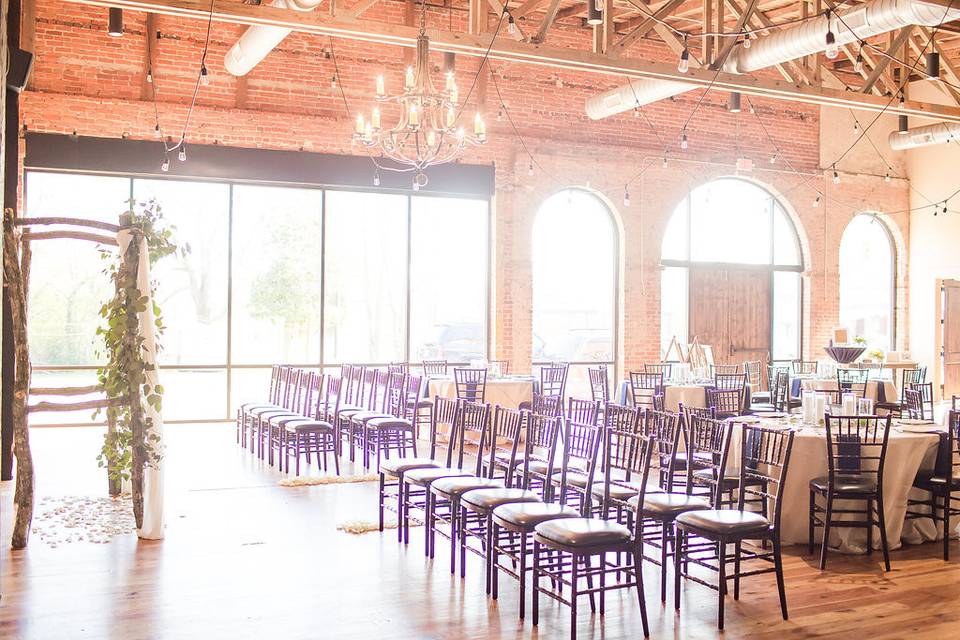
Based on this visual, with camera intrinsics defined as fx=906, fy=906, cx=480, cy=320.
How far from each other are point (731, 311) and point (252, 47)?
28.9 ft

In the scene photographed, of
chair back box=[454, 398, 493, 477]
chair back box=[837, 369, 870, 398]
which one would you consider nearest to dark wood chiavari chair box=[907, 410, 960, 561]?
chair back box=[454, 398, 493, 477]

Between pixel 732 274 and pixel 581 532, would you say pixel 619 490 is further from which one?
pixel 732 274

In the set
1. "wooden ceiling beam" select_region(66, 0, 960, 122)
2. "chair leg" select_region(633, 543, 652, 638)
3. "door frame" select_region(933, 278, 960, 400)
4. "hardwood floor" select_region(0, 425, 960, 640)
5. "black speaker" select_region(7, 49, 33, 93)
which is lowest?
"hardwood floor" select_region(0, 425, 960, 640)

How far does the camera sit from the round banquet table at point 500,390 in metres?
10.6

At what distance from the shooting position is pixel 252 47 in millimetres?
10219

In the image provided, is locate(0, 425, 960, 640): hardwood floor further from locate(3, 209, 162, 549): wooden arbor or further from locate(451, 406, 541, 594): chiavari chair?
locate(3, 209, 162, 549): wooden arbor

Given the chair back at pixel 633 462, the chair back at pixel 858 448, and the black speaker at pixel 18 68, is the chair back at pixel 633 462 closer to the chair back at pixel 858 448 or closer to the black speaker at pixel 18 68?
the chair back at pixel 858 448

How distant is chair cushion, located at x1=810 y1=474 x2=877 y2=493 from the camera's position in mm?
5711

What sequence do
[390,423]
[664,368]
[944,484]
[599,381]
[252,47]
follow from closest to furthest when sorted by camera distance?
[944,484], [390,423], [252,47], [599,381], [664,368]

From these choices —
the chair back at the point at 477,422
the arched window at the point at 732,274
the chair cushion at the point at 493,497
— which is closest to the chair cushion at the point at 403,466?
→ the chair back at the point at 477,422

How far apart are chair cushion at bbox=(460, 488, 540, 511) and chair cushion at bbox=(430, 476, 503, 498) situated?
10 cm

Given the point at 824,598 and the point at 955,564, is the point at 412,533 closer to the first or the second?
the point at 824,598

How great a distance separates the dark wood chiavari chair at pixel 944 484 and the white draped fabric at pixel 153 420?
5.10 metres

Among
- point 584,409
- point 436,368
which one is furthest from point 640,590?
point 436,368
